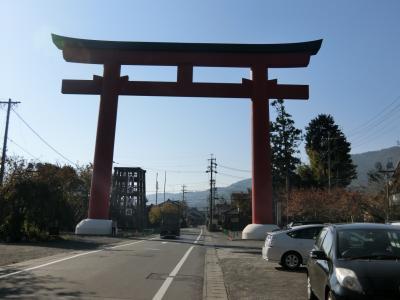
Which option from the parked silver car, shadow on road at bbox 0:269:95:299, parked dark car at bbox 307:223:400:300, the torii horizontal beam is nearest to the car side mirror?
parked dark car at bbox 307:223:400:300

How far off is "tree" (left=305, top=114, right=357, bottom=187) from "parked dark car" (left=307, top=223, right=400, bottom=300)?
61665mm

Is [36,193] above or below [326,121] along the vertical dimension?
below

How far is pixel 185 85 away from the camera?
33.9m

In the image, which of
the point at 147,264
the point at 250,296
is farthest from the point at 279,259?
the point at 250,296

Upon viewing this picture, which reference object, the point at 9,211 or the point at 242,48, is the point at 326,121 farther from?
the point at 9,211

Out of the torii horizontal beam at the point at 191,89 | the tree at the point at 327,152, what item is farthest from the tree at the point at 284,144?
the torii horizontal beam at the point at 191,89

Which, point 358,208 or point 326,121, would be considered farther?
point 326,121

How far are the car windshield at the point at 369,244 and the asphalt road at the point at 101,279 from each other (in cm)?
395

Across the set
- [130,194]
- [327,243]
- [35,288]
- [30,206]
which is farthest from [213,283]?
[130,194]

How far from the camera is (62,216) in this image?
32.4 m

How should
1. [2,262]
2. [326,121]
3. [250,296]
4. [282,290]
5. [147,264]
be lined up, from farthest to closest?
[326,121]
[147,264]
[2,262]
[282,290]
[250,296]

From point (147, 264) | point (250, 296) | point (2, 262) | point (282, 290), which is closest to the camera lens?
point (250, 296)

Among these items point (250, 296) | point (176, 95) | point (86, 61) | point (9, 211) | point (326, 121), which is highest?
point (326, 121)

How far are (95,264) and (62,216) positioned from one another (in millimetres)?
16542
